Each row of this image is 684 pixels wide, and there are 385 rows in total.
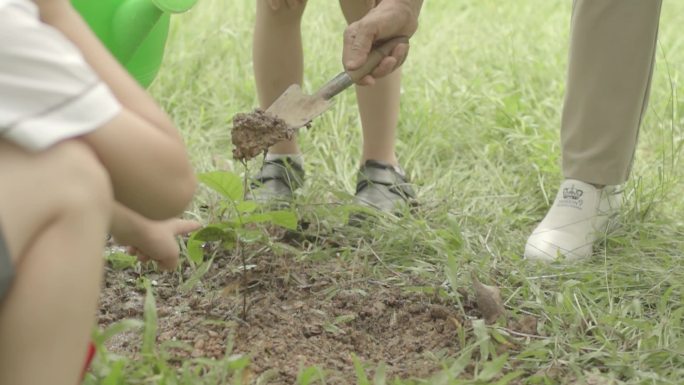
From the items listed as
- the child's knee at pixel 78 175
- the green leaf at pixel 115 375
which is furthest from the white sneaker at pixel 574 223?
the child's knee at pixel 78 175

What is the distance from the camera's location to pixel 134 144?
1152 millimetres

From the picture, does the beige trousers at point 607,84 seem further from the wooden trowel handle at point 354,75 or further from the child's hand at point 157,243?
the child's hand at point 157,243

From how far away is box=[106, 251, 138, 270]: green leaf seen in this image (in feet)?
6.25

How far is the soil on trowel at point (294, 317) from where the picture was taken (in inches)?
65.4

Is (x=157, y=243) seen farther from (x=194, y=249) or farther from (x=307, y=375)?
(x=194, y=249)

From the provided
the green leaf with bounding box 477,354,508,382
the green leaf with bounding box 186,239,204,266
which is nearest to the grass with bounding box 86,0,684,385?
the green leaf with bounding box 477,354,508,382

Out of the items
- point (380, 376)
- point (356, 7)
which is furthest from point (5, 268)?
point (356, 7)

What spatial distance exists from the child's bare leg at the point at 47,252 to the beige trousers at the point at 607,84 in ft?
4.22

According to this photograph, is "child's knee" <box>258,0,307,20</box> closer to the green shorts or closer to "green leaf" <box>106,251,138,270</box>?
"green leaf" <box>106,251,138,270</box>

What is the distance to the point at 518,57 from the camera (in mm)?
3355

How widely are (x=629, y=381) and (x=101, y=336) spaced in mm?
756

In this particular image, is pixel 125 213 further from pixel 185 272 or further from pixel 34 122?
pixel 185 272

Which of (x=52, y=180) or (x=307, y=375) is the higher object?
(x=52, y=180)

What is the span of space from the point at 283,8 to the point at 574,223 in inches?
29.3
